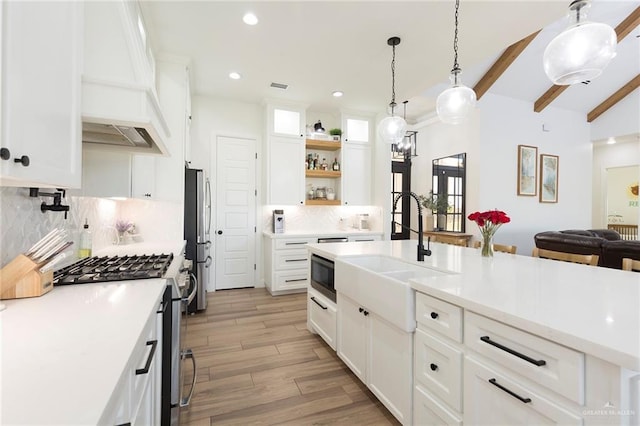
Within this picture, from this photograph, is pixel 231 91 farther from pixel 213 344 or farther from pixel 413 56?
pixel 213 344

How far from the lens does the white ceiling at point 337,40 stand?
2486 millimetres

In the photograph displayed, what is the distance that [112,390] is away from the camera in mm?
598

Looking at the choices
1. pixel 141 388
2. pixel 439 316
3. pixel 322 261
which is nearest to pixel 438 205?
pixel 322 261

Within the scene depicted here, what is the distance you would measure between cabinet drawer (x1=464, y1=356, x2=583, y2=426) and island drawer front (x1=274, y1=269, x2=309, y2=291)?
3.26 m

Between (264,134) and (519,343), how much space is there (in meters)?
4.27

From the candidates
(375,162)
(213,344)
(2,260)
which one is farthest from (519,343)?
(375,162)

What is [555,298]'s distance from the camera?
115 centimetres

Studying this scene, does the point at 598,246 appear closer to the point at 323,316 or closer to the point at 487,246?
the point at 487,246

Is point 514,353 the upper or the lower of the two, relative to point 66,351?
lower

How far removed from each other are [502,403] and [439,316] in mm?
370

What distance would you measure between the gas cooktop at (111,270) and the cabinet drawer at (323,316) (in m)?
1.31

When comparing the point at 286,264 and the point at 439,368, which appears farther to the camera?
the point at 286,264

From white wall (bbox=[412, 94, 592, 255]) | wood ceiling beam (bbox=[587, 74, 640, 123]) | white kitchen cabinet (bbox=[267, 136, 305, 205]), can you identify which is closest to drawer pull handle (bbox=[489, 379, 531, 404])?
white kitchen cabinet (bbox=[267, 136, 305, 205])

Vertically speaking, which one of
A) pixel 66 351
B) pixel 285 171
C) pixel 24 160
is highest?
pixel 285 171
